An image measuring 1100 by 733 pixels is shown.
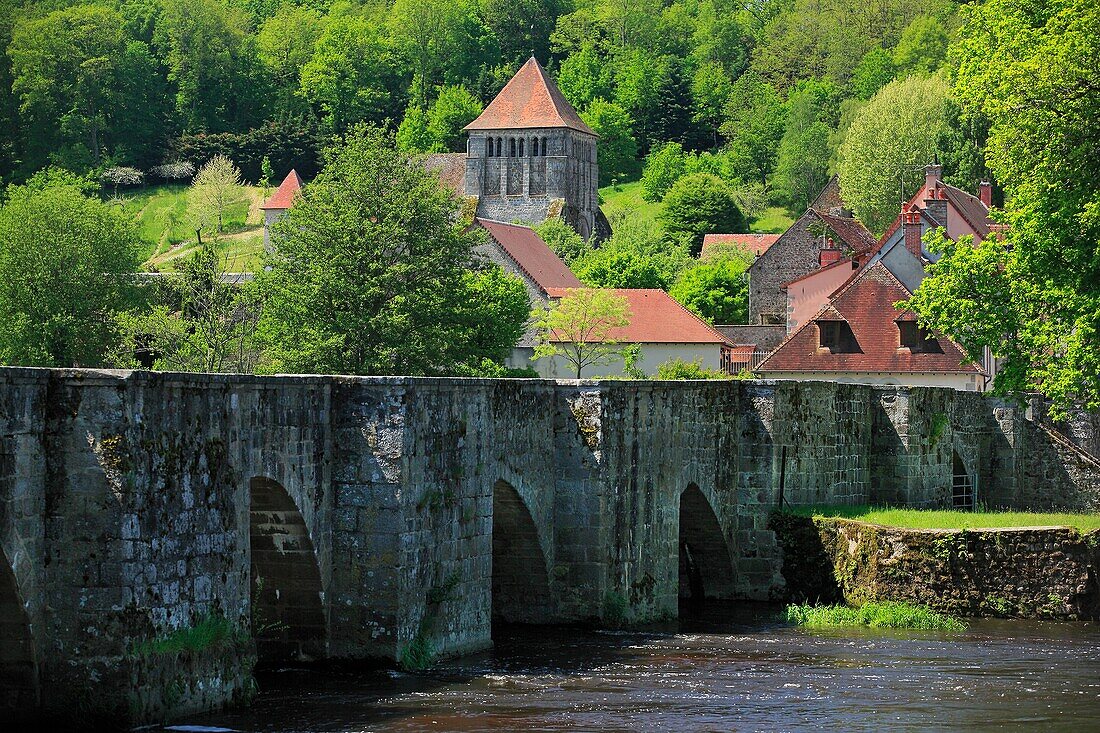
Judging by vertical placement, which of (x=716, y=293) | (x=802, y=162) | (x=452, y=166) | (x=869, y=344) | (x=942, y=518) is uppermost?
(x=802, y=162)

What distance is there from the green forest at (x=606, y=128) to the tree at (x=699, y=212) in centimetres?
25

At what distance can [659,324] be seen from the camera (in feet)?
218

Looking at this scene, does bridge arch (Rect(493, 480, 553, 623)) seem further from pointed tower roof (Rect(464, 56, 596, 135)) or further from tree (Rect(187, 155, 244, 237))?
tree (Rect(187, 155, 244, 237))

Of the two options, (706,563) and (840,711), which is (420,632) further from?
(706,563)

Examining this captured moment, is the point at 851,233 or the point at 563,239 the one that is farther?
the point at 563,239

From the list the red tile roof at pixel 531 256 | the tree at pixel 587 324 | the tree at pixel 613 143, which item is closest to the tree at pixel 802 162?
the tree at pixel 613 143

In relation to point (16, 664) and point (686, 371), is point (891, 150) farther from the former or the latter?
point (16, 664)

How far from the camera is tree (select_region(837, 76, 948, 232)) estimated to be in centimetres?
8281

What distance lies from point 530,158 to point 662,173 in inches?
753

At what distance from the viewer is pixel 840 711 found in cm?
1964

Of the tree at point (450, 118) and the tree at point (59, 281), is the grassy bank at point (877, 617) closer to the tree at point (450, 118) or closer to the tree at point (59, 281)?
the tree at point (59, 281)

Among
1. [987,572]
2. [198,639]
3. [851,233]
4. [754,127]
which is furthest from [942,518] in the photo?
[754,127]

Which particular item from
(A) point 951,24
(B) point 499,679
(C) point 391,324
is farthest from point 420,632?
(A) point 951,24

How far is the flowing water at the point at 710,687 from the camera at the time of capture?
1812 centimetres
